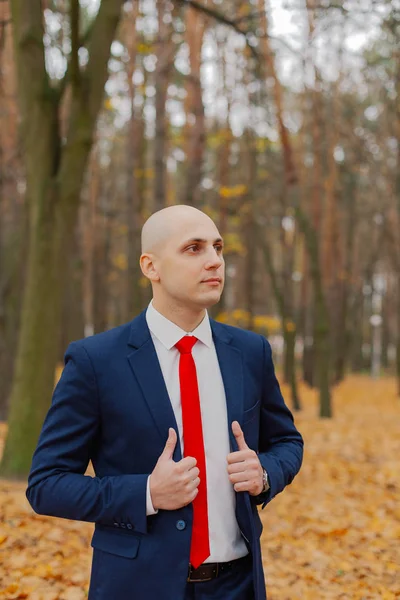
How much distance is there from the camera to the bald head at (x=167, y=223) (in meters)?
2.15

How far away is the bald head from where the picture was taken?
7.06 feet

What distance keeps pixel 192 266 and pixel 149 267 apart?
0.18m

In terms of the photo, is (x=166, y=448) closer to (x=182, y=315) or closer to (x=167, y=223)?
(x=182, y=315)

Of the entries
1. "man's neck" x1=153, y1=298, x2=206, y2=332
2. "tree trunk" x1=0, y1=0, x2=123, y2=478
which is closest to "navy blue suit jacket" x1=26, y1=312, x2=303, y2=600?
"man's neck" x1=153, y1=298, x2=206, y2=332

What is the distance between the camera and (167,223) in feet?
7.11

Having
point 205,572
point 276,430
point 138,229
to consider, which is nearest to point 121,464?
point 205,572

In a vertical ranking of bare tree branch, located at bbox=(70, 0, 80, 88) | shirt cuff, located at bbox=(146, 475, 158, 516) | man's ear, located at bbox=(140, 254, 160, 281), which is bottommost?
shirt cuff, located at bbox=(146, 475, 158, 516)

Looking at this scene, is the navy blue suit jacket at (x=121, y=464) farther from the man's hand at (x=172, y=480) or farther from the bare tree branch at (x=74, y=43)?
the bare tree branch at (x=74, y=43)

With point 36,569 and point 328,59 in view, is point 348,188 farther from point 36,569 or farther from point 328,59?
point 36,569

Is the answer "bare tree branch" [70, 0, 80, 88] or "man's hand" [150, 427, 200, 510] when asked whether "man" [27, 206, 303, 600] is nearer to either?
"man's hand" [150, 427, 200, 510]

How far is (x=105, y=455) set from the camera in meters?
2.12

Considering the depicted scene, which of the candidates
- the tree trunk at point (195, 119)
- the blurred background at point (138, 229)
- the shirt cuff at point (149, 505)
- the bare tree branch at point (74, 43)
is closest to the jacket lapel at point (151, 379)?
the shirt cuff at point (149, 505)

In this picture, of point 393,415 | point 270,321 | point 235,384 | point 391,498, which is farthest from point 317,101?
point 235,384

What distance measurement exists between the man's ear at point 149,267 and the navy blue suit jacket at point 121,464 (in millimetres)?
Answer: 185
